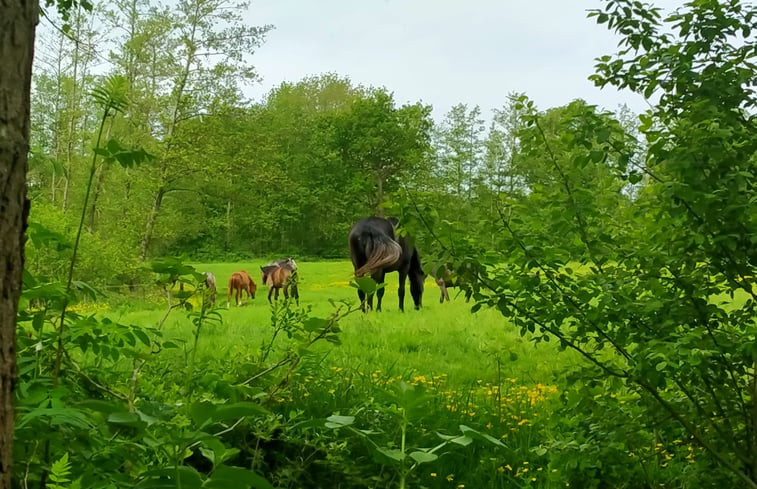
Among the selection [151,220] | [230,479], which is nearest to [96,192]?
[151,220]

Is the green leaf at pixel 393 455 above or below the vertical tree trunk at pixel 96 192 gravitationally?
below

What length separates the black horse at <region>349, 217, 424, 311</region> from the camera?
10992mm

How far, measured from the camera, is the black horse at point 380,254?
1099 centimetres

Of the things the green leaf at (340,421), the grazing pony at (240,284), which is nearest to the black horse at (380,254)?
the grazing pony at (240,284)

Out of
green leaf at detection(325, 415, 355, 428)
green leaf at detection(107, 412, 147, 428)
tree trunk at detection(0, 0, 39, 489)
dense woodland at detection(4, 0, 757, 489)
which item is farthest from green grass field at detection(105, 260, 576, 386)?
tree trunk at detection(0, 0, 39, 489)

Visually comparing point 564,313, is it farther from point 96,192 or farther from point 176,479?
point 96,192

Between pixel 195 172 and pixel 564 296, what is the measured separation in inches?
805

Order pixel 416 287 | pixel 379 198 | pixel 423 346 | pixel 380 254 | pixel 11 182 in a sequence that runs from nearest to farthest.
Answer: pixel 11 182 < pixel 423 346 < pixel 379 198 < pixel 380 254 < pixel 416 287

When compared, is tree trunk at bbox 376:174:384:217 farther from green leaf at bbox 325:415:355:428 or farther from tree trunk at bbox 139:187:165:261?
tree trunk at bbox 139:187:165:261

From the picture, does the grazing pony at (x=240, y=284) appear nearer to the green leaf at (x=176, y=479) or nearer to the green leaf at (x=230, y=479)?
the green leaf at (x=176, y=479)

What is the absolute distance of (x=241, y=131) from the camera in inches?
901

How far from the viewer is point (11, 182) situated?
38.4 inches

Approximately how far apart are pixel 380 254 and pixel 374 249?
0.98 feet

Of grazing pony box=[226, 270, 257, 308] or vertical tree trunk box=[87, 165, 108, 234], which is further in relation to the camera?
grazing pony box=[226, 270, 257, 308]
